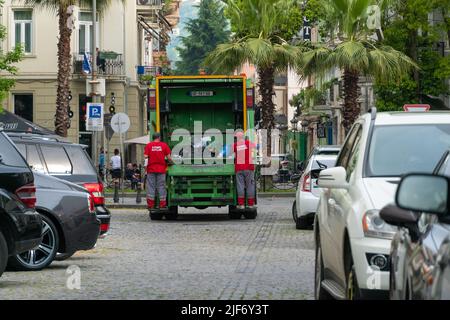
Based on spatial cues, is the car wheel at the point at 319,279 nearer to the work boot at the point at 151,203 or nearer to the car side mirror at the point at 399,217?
the car side mirror at the point at 399,217

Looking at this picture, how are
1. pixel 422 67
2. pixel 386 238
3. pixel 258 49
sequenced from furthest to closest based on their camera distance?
pixel 422 67, pixel 258 49, pixel 386 238

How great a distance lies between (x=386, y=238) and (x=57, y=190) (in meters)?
7.75

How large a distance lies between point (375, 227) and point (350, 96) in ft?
117

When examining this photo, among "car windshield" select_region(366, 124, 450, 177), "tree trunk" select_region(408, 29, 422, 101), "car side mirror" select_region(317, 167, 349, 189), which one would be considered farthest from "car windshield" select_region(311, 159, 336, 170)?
"tree trunk" select_region(408, 29, 422, 101)

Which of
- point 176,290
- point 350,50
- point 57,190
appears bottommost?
point 176,290

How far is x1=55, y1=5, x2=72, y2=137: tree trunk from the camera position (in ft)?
147

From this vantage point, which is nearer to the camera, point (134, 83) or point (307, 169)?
point (307, 169)

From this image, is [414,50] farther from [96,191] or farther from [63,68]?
[96,191]

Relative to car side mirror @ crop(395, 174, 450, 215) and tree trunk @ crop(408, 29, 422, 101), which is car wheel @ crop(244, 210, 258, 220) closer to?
tree trunk @ crop(408, 29, 422, 101)

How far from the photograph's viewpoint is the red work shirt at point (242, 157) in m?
27.3

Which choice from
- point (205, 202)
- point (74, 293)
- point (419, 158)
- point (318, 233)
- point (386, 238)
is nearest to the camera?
point (386, 238)

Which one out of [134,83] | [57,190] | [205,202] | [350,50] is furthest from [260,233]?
[134,83]

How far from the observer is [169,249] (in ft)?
63.7

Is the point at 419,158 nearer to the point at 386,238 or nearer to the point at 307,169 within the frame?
the point at 386,238
